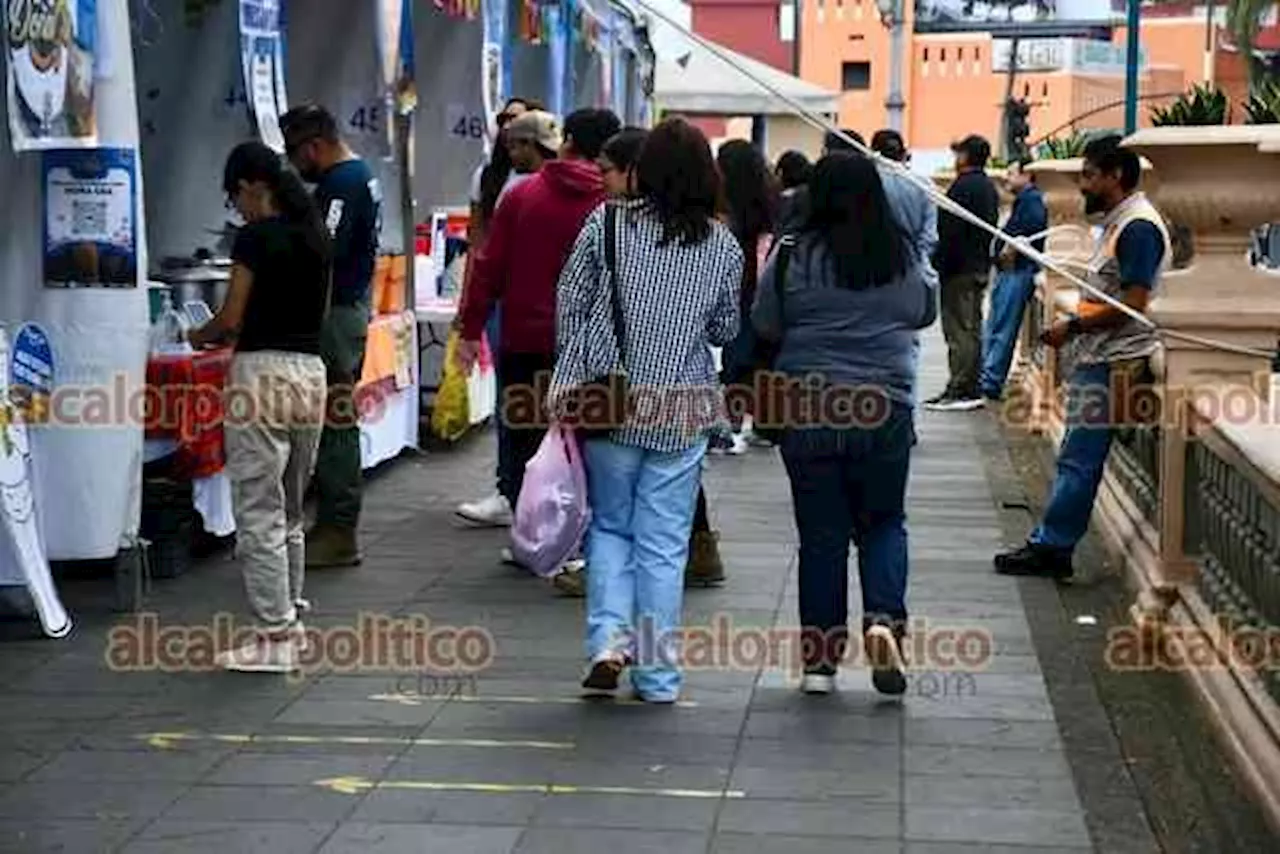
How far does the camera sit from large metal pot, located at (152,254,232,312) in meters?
9.13

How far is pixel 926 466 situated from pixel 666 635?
6148mm

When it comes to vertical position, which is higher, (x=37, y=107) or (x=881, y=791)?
(x=37, y=107)

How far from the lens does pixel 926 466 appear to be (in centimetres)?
1241

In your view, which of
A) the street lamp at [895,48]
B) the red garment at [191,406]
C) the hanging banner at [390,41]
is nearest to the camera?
the red garment at [191,406]

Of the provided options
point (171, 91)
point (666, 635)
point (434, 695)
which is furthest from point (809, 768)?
point (171, 91)

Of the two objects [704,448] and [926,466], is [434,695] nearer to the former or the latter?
[704,448]

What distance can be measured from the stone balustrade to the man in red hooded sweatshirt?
198cm

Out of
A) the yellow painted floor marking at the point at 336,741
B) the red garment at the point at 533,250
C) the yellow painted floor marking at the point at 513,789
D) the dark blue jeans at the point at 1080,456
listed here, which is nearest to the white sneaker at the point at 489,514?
the red garment at the point at 533,250

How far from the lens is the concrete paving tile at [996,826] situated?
17.2ft

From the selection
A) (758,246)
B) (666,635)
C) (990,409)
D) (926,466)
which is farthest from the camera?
(990,409)

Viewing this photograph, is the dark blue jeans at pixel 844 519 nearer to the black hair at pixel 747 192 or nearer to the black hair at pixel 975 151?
the black hair at pixel 747 192

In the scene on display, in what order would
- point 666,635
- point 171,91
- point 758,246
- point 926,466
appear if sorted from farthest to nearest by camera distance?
point 926,466 < point 171,91 < point 758,246 < point 666,635

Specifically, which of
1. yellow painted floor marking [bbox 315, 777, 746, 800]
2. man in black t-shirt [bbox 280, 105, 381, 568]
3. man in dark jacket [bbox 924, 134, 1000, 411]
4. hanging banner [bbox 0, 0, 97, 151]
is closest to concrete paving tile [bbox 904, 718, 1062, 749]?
yellow painted floor marking [bbox 315, 777, 746, 800]

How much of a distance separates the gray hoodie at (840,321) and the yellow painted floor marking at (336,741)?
1.36 meters
